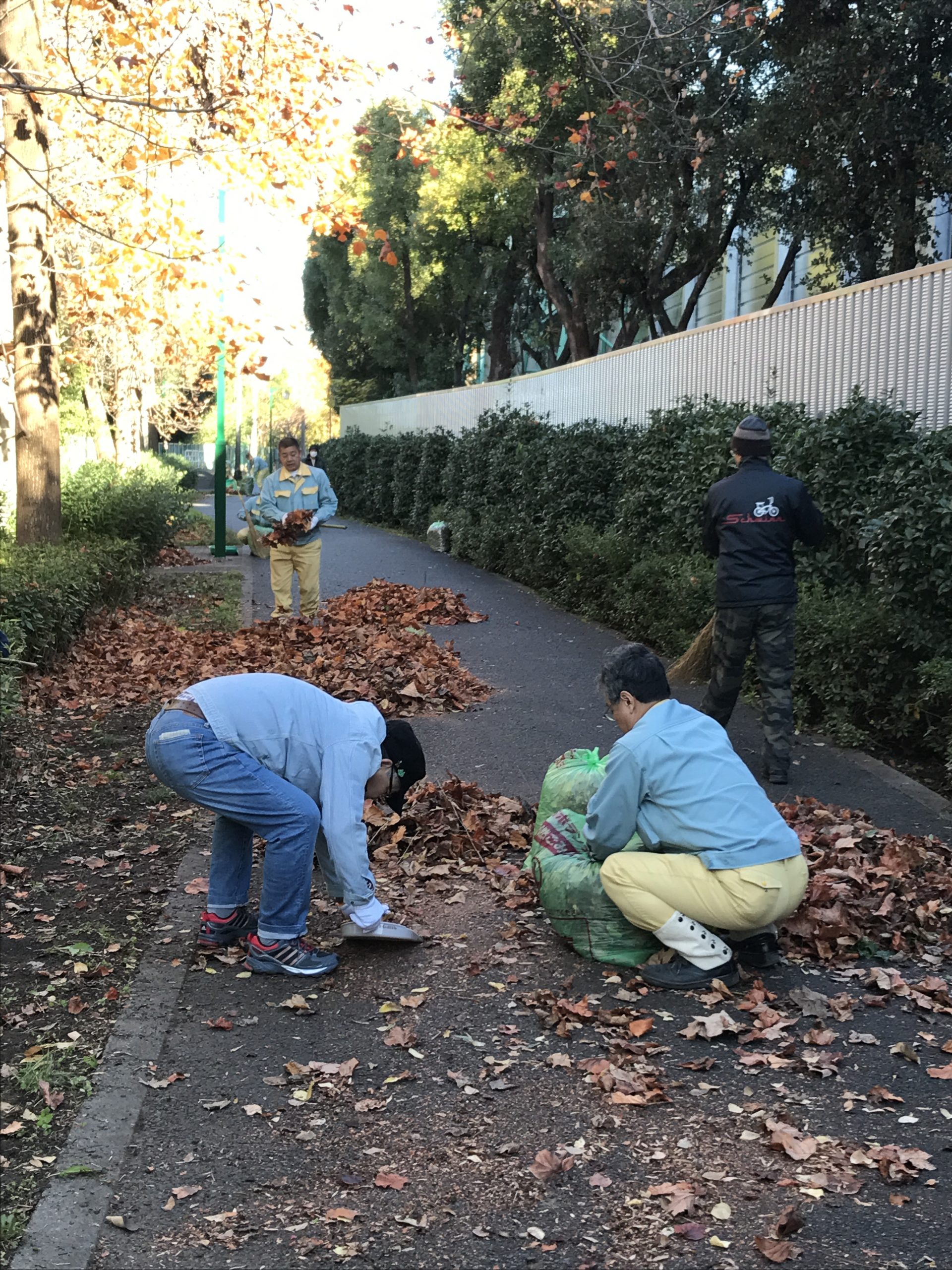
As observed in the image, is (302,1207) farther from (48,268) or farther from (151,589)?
(151,589)

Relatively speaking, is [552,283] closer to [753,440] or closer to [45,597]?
[45,597]

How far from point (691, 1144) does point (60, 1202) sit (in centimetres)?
171

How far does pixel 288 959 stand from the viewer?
4844mm

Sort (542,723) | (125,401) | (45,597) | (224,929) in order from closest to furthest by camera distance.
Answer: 1. (224,929)
2. (542,723)
3. (45,597)
4. (125,401)

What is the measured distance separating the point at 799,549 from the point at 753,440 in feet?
6.71

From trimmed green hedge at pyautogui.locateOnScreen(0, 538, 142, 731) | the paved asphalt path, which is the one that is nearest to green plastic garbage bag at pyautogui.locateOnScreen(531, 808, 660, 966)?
the paved asphalt path

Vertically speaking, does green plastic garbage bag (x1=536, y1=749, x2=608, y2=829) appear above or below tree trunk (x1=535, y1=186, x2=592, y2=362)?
below

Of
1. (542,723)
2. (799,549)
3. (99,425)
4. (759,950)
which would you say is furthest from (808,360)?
(99,425)

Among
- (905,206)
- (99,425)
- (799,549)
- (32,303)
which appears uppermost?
(905,206)

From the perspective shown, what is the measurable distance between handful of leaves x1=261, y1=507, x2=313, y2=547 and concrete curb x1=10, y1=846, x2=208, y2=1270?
7.16 meters

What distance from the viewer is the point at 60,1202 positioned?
3.37m

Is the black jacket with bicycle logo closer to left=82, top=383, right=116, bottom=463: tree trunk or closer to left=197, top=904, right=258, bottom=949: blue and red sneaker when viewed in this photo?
left=197, top=904, right=258, bottom=949: blue and red sneaker

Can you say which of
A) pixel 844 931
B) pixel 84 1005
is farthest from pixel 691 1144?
pixel 84 1005

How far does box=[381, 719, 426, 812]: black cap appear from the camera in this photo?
15.4 ft
